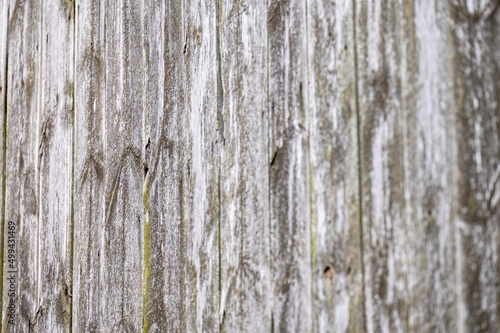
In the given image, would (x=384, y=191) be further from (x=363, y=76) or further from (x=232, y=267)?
(x=232, y=267)

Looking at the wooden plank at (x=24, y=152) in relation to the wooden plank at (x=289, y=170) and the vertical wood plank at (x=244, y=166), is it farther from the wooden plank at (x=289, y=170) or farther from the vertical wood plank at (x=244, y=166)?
the wooden plank at (x=289, y=170)

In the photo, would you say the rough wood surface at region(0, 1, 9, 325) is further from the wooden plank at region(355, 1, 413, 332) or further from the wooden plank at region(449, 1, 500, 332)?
the wooden plank at region(449, 1, 500, 332)

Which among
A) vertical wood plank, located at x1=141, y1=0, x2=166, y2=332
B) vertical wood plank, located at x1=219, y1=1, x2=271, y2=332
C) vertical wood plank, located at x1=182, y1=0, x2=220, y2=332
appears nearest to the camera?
vertical wood plank, located at x1=219, y1=1, x2=271, y2=332

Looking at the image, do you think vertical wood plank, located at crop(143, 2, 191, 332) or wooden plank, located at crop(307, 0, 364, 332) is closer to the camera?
wooden plank, located at crop(307, 0, 364, 332)

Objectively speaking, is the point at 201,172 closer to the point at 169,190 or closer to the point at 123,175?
the point at 169,190

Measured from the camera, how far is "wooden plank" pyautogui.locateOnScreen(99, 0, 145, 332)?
4.67 ft

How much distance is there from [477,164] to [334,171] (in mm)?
269

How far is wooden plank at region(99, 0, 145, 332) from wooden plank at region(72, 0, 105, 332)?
0.03 metres

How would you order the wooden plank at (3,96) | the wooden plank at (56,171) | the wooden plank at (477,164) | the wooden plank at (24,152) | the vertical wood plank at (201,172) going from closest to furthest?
the wooden plank at (477,164), the vertical wood plank at (201,172), the wooden plank at (56,171), the wooden plank at (24,152), the wooden plank at (3,96)

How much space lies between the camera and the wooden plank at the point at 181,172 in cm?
123

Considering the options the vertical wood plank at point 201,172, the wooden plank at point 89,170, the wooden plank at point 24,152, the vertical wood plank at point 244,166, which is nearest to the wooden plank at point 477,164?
the vertical wood plank at point 244,166

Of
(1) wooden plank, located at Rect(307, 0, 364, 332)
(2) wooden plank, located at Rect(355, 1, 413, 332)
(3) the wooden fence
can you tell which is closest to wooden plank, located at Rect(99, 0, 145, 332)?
(3) the wooden fence

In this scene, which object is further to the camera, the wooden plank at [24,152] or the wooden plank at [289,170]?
the wooden plank at [24,152]

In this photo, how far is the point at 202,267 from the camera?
4.03ft
